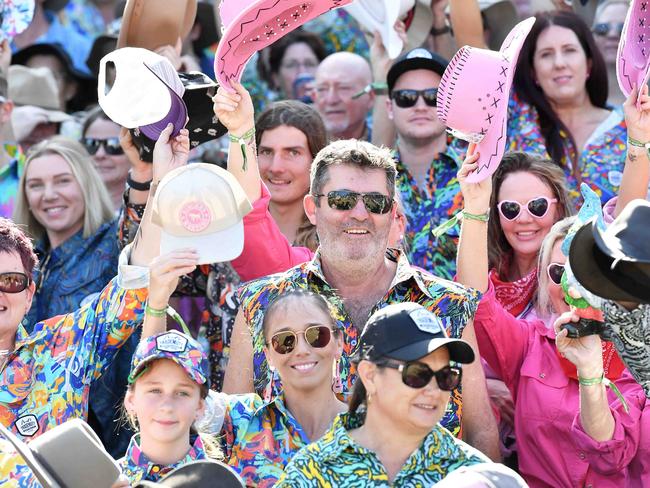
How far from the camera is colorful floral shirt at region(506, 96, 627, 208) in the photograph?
588cm

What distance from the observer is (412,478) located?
11.8 feet

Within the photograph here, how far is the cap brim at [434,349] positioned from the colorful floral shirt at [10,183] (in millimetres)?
3229

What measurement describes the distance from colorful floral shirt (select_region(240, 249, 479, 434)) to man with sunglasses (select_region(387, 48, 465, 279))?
3.44ft

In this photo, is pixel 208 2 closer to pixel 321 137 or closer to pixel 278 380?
pixel 321 137

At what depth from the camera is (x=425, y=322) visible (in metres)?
3.61

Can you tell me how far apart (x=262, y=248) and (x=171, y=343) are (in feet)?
3.18

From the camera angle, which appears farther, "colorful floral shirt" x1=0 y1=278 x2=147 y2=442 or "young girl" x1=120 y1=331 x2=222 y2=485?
"colorful floral shirt" x1=0 y1=278 x2=147 y2=442

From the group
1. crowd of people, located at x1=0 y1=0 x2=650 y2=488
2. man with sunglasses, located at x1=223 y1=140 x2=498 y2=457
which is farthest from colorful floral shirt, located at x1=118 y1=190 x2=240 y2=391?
man with sunglasses, located at x1=223 y1=140 x2=498 y2=457

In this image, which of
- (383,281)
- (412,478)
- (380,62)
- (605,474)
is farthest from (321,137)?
(412,478)

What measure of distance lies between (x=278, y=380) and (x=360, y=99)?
102 inches

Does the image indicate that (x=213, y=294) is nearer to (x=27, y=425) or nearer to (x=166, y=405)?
(x=27, y=425)

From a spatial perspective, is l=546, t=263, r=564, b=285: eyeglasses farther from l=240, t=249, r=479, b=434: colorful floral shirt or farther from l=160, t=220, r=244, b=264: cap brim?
l=160, t=220, r=244, b=264: cap brim

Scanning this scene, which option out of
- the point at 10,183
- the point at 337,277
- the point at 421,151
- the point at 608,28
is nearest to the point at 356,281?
the point at 337,277

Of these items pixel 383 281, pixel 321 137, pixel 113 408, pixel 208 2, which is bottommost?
pixel 113 408
